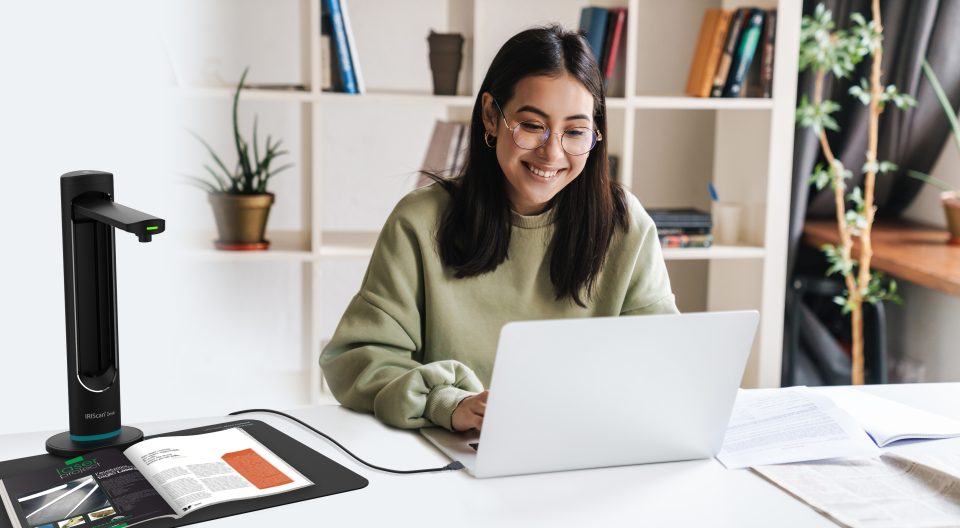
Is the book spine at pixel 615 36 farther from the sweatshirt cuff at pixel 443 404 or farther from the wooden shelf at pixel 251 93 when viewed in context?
the sweatshirt cuff at pixel 443 404

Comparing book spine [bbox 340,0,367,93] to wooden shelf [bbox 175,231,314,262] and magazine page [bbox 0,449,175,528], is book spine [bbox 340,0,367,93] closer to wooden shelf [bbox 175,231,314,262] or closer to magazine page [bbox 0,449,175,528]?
wooden shelf [bbox 175,231,314,262]

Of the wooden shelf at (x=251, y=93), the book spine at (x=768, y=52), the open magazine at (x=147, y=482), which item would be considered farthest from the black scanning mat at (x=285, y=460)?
the book spine at (x=768, y=52)

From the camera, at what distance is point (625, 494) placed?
3.87 ft

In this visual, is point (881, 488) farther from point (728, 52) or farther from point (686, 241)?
point (728, 52)

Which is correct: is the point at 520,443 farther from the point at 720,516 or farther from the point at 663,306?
the point at 663,306

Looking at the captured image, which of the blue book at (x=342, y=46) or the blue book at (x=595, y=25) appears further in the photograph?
the blue book at (x=595, y=25)

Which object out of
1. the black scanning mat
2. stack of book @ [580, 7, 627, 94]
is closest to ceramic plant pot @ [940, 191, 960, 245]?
stack of book @ [580, 7, 627, 94]

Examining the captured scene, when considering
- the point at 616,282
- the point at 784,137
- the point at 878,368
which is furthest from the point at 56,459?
the point at 878,368

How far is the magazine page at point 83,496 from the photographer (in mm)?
1067

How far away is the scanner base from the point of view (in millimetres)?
1257

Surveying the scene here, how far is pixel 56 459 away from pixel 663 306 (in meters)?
0.98

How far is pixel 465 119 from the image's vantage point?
9.23 ft

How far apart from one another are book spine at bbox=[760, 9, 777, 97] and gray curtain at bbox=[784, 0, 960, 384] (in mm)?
312

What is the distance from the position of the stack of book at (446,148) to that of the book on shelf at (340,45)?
0.27 meters
